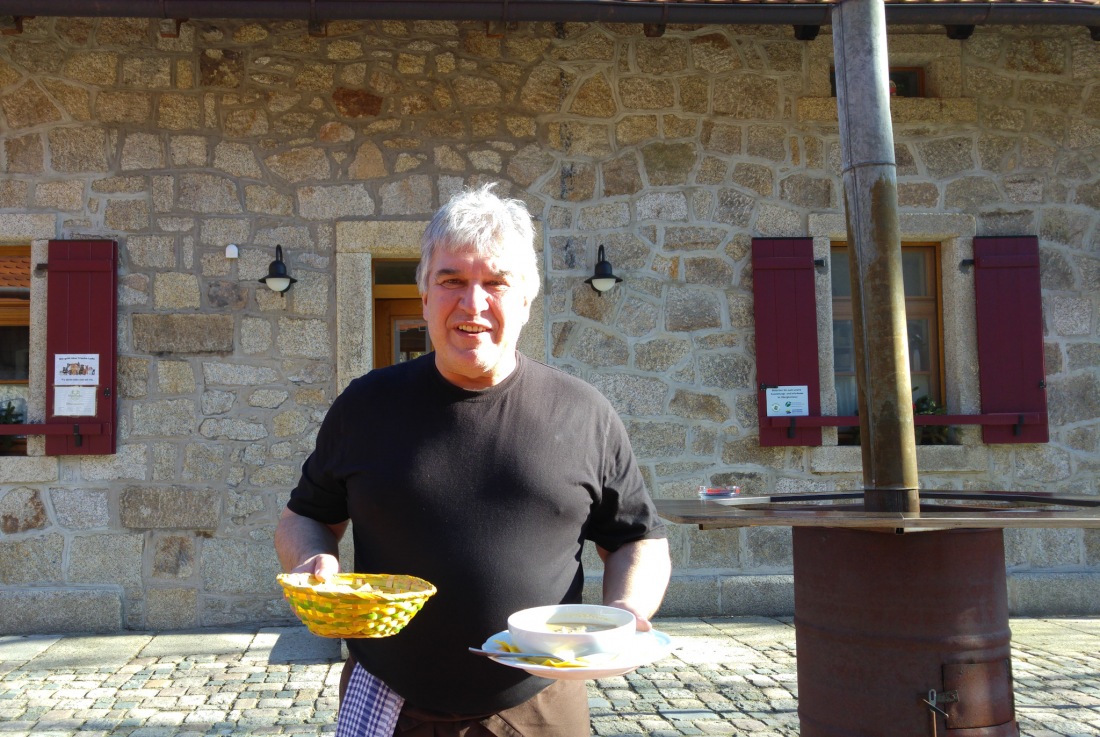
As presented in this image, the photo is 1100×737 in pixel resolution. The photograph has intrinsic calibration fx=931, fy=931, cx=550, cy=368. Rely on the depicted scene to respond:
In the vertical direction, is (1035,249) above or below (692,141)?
below

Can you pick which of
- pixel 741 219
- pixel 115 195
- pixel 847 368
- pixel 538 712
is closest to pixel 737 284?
pixel 741 219

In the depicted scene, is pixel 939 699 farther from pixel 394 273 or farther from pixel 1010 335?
pixel 394 273

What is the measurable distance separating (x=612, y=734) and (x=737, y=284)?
3061 mm

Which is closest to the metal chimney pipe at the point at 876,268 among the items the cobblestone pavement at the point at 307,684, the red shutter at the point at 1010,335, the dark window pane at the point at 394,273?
the cobblestone pavement at the point at 307,684

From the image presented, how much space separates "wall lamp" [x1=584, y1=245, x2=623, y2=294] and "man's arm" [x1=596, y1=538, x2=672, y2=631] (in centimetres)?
381

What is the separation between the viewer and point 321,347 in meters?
5.59

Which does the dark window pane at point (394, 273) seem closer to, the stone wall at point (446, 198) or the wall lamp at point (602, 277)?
the stone wall at point (446, 198)

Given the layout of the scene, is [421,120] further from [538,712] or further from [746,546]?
[538,712]

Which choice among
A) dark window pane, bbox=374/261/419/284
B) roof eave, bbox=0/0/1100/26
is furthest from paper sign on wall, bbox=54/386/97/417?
roof eave, bbox=0/0/1100/26

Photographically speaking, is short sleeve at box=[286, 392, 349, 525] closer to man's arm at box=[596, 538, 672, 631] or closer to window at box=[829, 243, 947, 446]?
man's arm at box=[596, 538, 672, 631]

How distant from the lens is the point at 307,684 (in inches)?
172

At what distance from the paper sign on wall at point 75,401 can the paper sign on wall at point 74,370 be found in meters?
0.04

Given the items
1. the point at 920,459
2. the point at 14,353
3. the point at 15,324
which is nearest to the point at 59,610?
the point at 14,353

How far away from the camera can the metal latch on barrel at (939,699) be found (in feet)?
7.71
